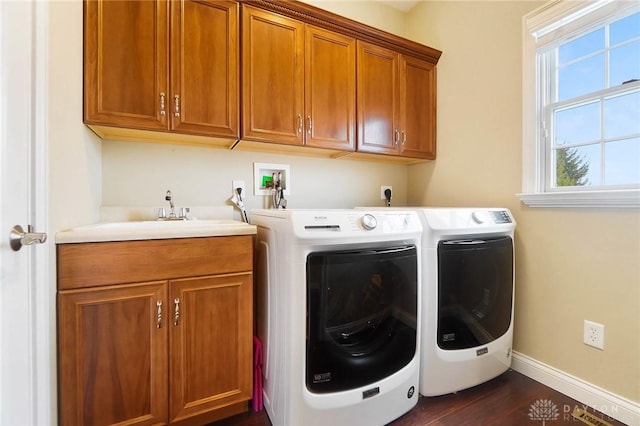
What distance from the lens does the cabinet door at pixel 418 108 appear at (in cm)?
218

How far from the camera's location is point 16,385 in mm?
793

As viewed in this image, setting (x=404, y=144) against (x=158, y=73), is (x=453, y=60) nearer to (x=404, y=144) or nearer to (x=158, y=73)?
(x=404, y=144)

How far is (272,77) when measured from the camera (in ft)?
5.54

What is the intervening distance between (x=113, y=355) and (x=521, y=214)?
2244mm

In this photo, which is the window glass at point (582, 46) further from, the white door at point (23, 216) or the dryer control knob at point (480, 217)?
the white door at point (23, 216)

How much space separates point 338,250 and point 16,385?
1.06 meters

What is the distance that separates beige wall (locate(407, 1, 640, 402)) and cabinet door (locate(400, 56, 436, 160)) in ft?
0.24

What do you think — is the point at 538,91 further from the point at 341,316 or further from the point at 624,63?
the point at 341,316

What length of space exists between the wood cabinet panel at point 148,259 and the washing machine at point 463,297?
94 centimetres

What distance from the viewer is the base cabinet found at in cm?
105

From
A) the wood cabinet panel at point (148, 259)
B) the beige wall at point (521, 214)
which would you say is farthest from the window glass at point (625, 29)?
the wood cabinet panel at point (148, 259)

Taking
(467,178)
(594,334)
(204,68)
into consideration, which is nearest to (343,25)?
(204,68)

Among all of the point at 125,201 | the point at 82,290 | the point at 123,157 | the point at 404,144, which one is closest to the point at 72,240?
the point at 82,290

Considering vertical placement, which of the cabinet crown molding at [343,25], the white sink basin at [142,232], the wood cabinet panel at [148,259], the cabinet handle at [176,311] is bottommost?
the cabinet handle at [176,311]
